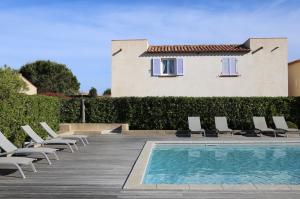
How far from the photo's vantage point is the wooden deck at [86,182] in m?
8.02

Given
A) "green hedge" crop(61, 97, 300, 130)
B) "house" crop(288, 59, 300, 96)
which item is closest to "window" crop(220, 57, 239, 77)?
"green hedge" crop(61, 97, 300, 130)

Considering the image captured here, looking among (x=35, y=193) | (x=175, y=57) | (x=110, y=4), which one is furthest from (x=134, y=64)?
(x=35, y=193)

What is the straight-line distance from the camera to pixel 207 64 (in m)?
29.6

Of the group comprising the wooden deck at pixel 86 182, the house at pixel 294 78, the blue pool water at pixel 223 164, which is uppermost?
the house at pixel 294 78

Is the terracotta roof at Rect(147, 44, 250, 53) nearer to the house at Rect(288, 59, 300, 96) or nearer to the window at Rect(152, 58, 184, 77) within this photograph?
the window at Rect(152, 58, 184, 77)

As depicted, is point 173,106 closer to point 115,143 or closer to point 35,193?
point 115,143

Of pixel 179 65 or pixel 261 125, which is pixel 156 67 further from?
pixel 261 125

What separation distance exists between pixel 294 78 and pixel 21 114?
2370cm

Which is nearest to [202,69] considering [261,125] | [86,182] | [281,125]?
[261,125]

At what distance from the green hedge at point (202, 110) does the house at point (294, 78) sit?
939 cm

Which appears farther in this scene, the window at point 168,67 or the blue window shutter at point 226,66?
the window at point 168,67

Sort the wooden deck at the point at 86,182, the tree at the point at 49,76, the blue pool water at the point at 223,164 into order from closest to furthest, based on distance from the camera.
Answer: the wooden deck at the point at 86,182 → the blue pool water at the point at 223,164 → the tree at the point at 49,76

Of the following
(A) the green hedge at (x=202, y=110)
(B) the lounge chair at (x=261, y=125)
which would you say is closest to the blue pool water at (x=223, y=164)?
(B) the lounge chair at (x=261, y=125)

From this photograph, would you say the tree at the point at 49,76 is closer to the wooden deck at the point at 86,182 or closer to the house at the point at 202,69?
the house at the point at 202,69
